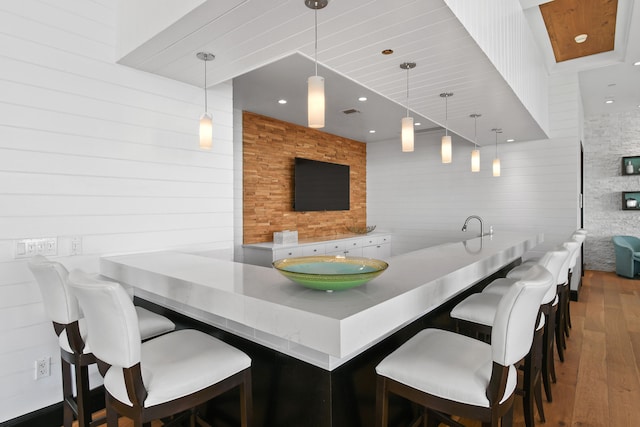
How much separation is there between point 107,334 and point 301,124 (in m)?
4.79

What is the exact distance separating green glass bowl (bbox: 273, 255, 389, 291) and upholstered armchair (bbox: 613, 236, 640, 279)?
6.94 metres

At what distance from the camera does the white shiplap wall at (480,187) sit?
16.4 feet

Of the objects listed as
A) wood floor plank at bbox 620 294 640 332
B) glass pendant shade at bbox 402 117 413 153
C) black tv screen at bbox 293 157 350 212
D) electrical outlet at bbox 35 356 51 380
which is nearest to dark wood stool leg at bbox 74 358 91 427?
electrical outlet at bbox 35 356 51 380

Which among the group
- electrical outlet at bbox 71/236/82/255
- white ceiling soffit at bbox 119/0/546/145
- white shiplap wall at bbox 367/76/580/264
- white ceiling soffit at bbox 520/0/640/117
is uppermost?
white ceiling soffit at bbox 520/0/640/117

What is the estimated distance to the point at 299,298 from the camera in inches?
51.8

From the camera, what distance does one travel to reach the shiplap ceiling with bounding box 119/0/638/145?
5.88 ft

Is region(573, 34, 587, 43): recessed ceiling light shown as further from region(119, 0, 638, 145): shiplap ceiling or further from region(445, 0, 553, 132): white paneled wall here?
region(119, 0, 638, 145): shiplap ceiling

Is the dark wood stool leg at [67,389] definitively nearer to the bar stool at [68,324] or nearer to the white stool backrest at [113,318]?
the bar stool at [68,324]

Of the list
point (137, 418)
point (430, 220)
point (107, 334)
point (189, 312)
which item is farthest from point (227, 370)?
point (430, 220)

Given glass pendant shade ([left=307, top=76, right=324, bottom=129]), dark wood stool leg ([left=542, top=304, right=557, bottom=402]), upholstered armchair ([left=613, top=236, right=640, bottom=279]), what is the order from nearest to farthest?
glass pendant shade ([left=307, top=76, right=324, bottom=129]) → dark wood stool leg ([left=542, top=304, right=557, bottom=402]) → upholstered armchair ([left=613, top=236, right=640, bottom=279])

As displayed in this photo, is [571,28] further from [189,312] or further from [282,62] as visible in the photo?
[189,312]

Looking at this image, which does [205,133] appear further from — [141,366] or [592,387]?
[592,387]

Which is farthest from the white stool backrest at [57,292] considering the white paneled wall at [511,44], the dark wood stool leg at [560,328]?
the dark wood stool leg at [560,328]

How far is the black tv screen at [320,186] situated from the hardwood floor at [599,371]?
12.3 feet
